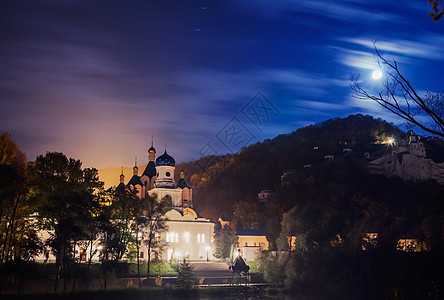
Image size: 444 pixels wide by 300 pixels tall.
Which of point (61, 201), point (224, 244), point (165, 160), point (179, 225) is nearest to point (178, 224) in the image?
point (179, 225)

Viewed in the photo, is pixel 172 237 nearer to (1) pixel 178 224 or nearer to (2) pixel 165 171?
(1) pixel 178 224

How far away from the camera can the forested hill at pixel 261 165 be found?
85500 millimetres

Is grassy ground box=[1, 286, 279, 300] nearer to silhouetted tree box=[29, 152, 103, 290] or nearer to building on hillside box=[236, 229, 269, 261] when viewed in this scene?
silhouetted tree box=[29, 152, 103, 290]

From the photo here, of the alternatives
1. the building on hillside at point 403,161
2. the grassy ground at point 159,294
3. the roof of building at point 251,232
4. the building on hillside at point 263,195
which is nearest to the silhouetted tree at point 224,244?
the roof of building at point 251,232

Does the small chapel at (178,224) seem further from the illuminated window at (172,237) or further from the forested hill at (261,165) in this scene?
the forested hill at (261,165)

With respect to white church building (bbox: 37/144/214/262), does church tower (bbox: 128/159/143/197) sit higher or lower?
higher

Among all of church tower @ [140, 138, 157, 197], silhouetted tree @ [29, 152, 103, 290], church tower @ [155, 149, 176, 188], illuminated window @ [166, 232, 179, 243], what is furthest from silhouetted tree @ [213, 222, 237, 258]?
silhouetted tree @ [29, 152, 103, 290]

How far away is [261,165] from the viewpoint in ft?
328

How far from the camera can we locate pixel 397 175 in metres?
84.8

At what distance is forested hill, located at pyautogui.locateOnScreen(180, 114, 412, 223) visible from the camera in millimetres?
85500

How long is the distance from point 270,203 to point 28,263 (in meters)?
43.8

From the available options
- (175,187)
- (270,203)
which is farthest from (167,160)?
(270,203)

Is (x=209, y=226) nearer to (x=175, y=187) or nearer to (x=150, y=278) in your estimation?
(x=175, y=187)

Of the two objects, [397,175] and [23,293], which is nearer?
[23,293]
